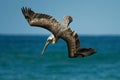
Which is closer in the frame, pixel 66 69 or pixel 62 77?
pixel 62 77

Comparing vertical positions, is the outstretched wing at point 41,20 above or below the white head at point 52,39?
above

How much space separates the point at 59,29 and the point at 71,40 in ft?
0.22

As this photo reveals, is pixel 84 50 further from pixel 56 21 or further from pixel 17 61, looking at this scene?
pixel 17 61

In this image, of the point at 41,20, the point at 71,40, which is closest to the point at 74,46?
the point at 71,40

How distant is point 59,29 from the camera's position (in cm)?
174

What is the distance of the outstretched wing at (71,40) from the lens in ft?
5.73

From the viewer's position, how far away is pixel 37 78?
58.7 feet

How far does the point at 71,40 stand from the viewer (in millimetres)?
1776

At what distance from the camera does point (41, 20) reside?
5.87ft

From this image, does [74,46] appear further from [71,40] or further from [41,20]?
[41,20]

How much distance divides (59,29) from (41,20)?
9 cm

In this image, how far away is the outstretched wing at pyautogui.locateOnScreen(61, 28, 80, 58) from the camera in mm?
1747

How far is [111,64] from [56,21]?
21076mm

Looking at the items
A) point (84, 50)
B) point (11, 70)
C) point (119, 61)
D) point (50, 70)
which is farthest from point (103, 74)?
point (84, 50)
